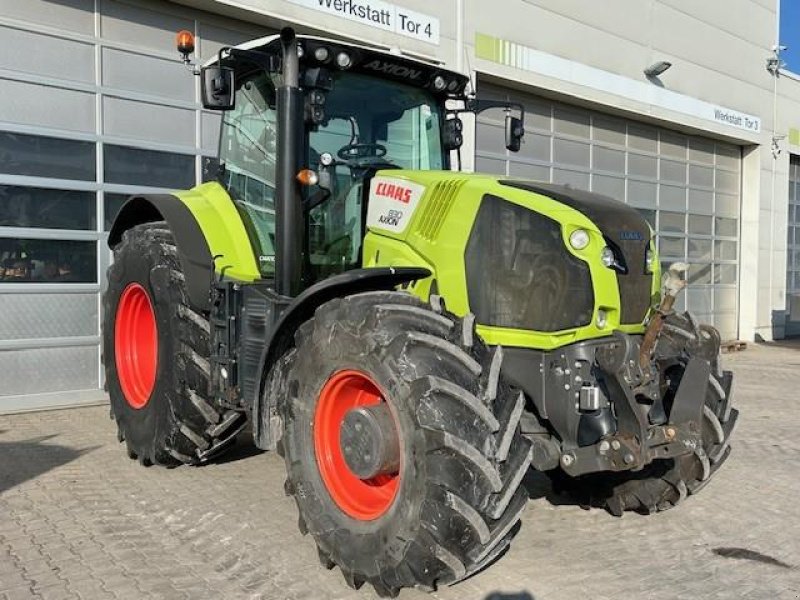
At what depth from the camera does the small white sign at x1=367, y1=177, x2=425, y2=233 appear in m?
3.98

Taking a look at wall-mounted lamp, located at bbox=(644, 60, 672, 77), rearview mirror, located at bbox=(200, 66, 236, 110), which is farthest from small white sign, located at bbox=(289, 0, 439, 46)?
wall-mounted lamp, located at bbox=(644, 60, 672, 77)

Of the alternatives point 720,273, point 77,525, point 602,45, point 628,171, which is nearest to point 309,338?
point 77,525

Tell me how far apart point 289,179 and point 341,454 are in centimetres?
146

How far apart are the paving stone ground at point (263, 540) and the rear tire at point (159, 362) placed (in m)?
0.28

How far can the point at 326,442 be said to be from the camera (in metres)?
3.55

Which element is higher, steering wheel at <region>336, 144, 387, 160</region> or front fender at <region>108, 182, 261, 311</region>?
steering wheel at <region>336, 144, 387, 160</region>

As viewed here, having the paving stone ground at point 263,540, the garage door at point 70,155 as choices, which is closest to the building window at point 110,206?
the garage door at point 70,155

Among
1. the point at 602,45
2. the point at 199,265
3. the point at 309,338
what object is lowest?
the point at 309,338

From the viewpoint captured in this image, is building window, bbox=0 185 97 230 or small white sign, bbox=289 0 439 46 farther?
small white sign, bbox=289 0 439 46

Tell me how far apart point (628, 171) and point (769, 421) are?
7.05 meters

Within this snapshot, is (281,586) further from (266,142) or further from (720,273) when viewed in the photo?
(720,273)

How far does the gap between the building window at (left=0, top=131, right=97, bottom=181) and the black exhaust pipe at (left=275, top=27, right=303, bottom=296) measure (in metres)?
4.08

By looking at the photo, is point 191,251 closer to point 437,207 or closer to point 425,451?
point 437,207

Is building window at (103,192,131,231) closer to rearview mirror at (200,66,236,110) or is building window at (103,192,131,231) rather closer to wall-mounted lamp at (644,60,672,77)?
rearview mirror at (200,66,236,110)
